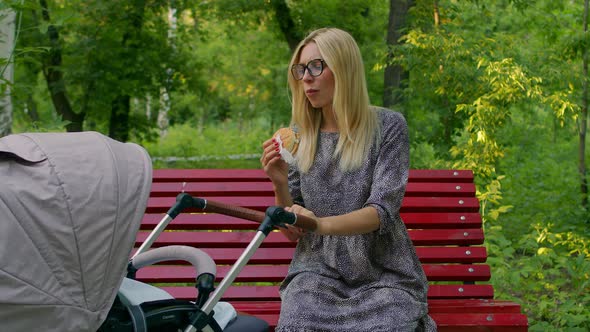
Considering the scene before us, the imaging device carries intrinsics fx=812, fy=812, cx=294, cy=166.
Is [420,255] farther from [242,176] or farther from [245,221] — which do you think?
[242,176]

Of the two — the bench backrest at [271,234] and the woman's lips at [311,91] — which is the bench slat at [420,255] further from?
the woman's lips at [311,91]

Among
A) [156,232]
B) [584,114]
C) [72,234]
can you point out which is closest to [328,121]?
[156,232]

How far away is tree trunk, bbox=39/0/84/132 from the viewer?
37.3ft

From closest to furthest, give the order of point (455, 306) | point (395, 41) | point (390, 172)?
point (390, 172), point (455, 306), point (395, 41)

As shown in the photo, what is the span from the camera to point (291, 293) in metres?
3.22

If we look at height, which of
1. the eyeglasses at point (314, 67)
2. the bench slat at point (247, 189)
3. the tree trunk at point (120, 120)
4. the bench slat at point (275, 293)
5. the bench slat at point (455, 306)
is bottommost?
the tree trunk at point (120, 120)

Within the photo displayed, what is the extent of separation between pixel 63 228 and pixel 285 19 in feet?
32.7

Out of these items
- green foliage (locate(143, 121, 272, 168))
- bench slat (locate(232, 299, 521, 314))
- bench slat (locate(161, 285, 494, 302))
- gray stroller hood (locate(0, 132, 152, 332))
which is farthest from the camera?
green foliage (locate(143, 121, 272, 168))

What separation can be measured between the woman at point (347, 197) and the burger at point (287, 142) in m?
0.03

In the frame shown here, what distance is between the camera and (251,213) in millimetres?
2967

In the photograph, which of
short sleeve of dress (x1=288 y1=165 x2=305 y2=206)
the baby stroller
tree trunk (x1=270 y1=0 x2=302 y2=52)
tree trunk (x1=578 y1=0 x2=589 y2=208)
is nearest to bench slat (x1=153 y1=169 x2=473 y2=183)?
short sleeve of dress (x1=288 y1=165 x2=305 y2=206)

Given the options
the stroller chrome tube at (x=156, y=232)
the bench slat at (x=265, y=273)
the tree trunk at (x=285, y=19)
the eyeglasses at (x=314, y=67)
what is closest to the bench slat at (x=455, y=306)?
the bench slat at (x=265, y=273)

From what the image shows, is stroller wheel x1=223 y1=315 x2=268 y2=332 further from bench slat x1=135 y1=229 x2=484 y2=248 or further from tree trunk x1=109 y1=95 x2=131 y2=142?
tree trunk x1=109 y1=95 x2=131 y2=142

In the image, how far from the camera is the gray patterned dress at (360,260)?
309 centimetres
